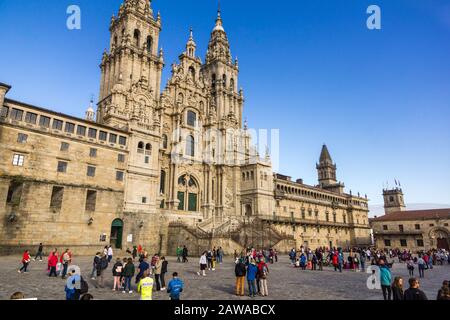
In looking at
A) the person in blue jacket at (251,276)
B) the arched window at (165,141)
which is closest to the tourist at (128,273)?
the person in blue jacket at (251,276)

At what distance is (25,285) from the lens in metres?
14.5

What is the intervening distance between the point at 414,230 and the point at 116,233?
2656 inches

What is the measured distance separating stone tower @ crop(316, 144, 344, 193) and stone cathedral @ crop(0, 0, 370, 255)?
20969 millimetres

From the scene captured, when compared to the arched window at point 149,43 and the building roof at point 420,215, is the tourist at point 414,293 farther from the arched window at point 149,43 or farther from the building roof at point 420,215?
the building roof at point 420,215

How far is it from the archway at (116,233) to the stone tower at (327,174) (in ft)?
251

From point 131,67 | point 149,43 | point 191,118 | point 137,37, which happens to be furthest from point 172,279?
point 149,43

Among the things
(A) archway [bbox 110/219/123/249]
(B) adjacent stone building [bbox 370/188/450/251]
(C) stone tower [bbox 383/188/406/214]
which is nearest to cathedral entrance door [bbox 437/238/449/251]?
(B) adjacent stone building [bbox 370/188/450/251]

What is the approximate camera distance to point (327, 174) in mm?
98250

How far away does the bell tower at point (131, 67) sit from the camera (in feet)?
140

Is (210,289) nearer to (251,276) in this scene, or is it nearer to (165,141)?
(251,276)

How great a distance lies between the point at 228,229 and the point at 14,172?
2525 centimetres

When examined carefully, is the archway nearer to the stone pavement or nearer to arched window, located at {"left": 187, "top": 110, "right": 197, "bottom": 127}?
the stone pavement

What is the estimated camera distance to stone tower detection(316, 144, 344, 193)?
9575 cm
